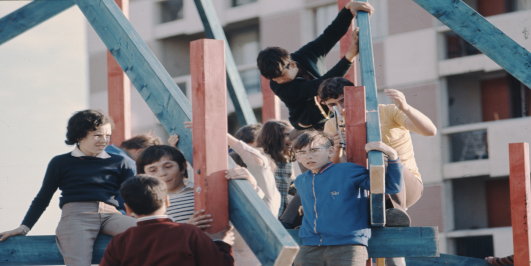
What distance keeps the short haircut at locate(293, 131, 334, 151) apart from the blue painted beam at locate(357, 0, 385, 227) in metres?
0.36

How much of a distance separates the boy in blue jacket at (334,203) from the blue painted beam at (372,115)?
85 millimetres

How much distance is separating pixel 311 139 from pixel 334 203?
0.39 m

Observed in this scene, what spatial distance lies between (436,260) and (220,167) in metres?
2.62

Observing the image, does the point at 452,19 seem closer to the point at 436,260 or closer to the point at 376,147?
the point at 376,147

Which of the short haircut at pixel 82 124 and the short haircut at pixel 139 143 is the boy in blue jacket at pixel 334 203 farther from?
the short haircut at pixel 139 143

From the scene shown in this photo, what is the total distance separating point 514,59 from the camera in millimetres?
3910

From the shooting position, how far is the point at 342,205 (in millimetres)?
3336

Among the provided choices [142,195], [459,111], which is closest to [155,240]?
[142,195]

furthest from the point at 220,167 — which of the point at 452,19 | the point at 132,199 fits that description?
the point at 452,19

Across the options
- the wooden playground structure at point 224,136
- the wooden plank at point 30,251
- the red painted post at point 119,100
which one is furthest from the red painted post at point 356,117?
the red painted post at point 119,100

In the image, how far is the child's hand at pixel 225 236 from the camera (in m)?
3.07

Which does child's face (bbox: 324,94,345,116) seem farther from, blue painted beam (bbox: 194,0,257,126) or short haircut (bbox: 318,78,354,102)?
blue painted beam (bbox: 194,0,257,126)

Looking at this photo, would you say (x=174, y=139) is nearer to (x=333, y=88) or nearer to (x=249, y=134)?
(x=333, y=88)

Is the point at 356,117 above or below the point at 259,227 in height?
above
